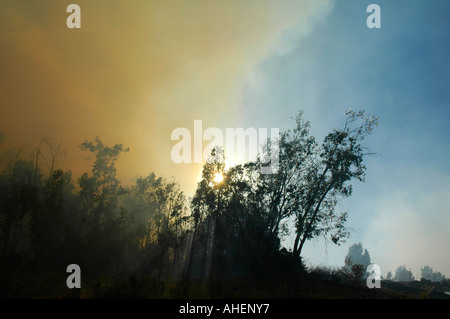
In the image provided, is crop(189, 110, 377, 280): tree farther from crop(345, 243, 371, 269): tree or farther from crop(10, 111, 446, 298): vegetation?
crop(345, 243, 371, 269): tree

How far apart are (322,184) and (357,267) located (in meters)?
9.51

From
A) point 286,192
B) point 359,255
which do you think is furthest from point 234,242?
point 359,255

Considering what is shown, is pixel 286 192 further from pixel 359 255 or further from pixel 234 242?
pixel 359 255

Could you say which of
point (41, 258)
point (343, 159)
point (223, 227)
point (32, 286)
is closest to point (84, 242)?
point (41, 258)

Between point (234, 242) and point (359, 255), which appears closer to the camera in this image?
point (234, 242)

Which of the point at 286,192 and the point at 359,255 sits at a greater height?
the point at 286,192

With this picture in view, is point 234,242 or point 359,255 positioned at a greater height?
point 234,242

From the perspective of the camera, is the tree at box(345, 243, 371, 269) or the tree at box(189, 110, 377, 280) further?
the tree at box(345, 243, 371, 269)

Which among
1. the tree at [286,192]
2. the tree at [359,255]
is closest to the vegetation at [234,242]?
the tree at [286,192]

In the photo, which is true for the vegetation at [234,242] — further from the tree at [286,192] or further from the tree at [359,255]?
the tree at [359,255]

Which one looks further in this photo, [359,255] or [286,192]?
[359,255]

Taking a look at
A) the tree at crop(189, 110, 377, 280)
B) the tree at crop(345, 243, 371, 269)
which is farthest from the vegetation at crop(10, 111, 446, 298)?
the tree at crop(345, 243, 371, 269)
